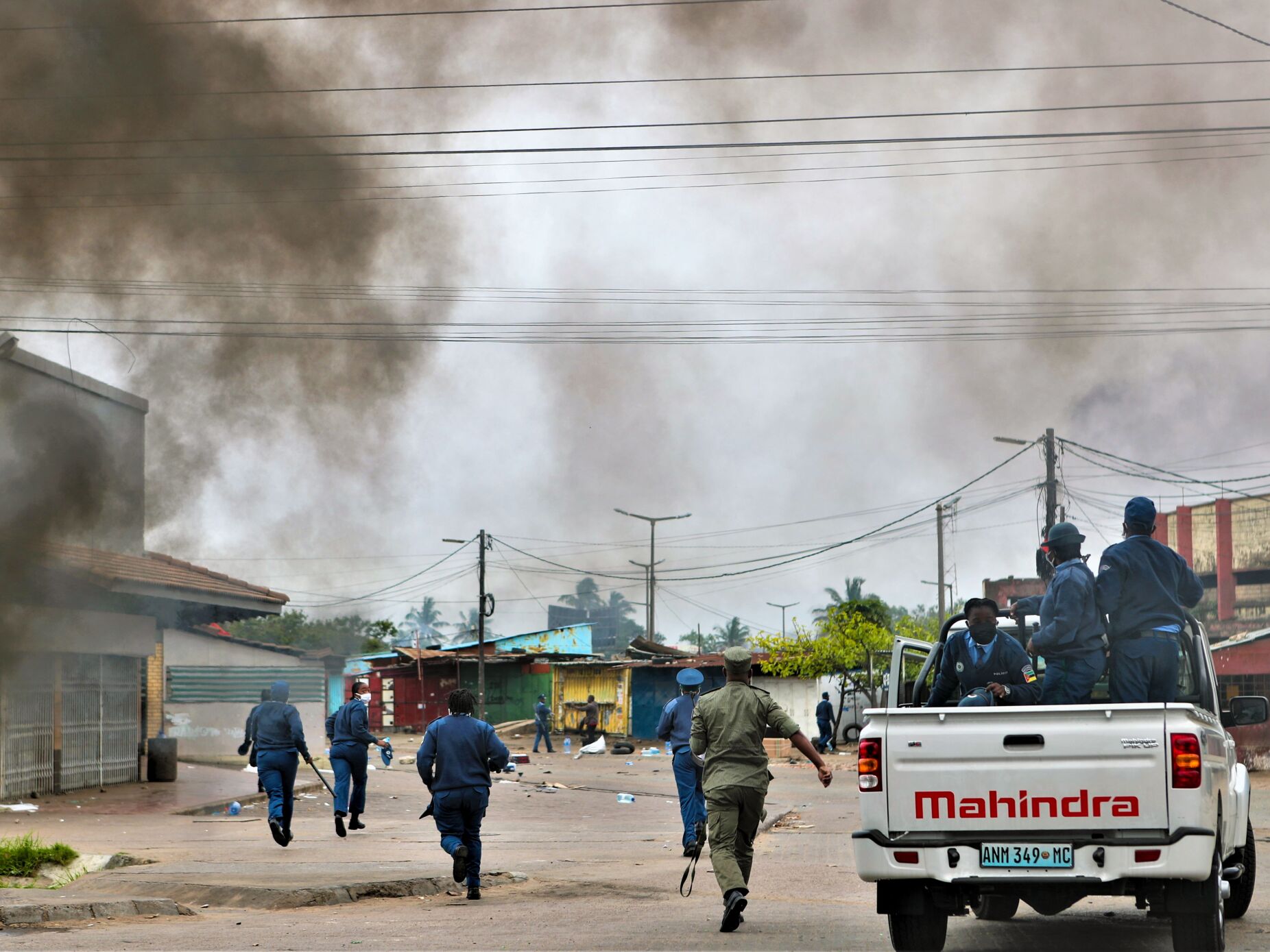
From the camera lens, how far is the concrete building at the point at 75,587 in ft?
48.1

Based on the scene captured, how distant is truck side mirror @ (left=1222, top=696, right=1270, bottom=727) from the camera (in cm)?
695

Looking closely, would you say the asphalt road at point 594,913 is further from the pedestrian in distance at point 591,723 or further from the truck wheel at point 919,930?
the pedestrian in distance at point 591,723

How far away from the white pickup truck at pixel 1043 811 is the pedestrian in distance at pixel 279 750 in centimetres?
755

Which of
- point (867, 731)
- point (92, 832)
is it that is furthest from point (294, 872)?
point (867, 731)

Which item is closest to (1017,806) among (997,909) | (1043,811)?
(1043,811)

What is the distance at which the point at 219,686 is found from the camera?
26.8m

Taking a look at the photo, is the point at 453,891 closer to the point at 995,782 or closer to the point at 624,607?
the point at 995,782

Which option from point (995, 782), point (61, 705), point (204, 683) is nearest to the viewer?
point (995, 782)

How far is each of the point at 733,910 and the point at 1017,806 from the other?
190 cm

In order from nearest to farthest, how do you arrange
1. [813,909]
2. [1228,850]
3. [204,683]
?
[1228,850], [813,909], [204,683]

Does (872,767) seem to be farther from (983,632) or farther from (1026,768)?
(983,632)

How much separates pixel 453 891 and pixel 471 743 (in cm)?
115

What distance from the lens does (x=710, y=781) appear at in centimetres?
738

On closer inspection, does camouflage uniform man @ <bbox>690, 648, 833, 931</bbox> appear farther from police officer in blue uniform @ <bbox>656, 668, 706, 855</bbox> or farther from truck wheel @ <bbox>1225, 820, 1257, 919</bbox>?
police officer in blue uniform @ <bbox>656, 668, 706, 855</bbox>
